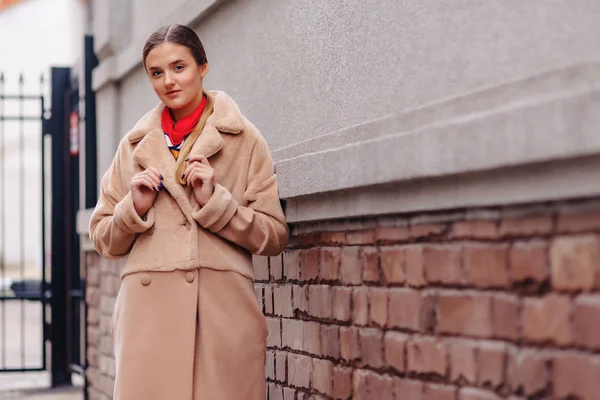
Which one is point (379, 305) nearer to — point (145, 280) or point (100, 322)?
point (145, 280)

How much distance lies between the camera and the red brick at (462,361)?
262 centimetres

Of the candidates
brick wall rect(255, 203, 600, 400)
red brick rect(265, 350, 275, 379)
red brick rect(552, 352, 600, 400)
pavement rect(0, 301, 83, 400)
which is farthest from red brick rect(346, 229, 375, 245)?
pavement rect(0, 301, 83, 400)

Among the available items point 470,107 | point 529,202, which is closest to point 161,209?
point 470,107

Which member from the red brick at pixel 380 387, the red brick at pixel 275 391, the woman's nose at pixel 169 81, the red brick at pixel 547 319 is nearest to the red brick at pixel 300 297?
the red brick at pixel 275 391

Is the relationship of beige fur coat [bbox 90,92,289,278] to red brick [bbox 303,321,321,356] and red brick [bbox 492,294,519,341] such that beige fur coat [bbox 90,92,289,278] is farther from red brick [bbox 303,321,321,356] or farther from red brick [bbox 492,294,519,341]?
red brick [bbox 492,294,519,341]

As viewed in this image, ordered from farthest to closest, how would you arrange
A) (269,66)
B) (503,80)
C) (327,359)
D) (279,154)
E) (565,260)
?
(269,66), (279,154), (327,359), (503,80), (565,260)

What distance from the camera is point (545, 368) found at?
2328mm

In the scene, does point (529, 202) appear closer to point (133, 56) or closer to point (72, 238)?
point (133, 56)

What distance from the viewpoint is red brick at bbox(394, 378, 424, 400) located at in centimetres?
290

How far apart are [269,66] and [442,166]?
192cm

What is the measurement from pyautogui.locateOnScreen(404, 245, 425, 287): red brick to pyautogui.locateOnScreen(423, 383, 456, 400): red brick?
11.4 inches

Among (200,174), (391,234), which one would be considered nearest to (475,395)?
(391,234)

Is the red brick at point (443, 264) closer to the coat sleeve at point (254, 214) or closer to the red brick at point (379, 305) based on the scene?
the red brick at point (379, 305)

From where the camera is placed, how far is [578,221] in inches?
87.7
